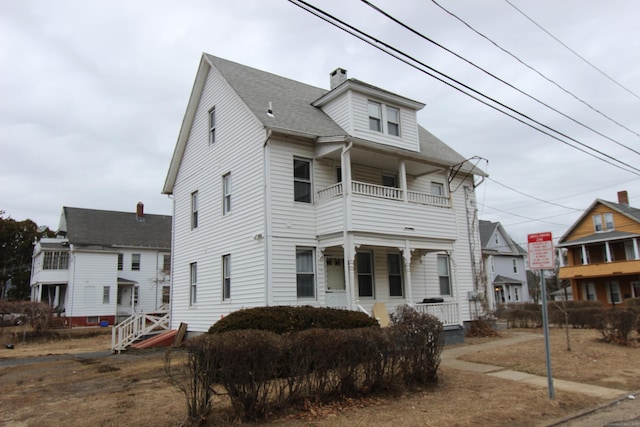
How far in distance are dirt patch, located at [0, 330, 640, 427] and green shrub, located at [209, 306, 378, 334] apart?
6.20 feet

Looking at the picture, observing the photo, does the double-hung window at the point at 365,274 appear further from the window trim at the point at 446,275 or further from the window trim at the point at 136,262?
the window trim at the point at 136,262

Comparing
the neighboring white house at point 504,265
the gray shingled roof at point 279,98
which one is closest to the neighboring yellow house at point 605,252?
the neighboring white house at point 504,265

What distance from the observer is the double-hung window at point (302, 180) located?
1617 cm

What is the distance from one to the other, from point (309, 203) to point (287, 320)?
19.9 feet

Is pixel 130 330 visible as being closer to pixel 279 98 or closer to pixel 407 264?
pixel 279 98

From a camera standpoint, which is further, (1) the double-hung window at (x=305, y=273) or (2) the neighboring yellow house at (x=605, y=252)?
(2) the neighboring yellow house at (x=605, y=252)

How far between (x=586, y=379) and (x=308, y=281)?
27.5ft

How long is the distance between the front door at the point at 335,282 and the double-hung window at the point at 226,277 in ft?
12.1

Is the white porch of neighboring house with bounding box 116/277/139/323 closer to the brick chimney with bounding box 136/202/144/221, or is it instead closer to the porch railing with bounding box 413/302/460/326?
the brick chimney with bounding box 136/202/144/221

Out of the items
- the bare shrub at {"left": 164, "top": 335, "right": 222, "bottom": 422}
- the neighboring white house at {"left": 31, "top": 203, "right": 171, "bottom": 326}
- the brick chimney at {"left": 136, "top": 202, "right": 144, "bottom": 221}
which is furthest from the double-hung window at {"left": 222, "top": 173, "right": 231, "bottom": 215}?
the brick chimney at {"left": 136, "top": 202, "right": 144, "bottom": 221}

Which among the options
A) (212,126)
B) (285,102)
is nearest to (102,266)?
(212,126)

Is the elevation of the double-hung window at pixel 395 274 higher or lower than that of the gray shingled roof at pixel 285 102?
lower

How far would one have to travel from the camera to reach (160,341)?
61.9 ft

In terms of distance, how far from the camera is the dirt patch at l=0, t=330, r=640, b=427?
7.18 metres
